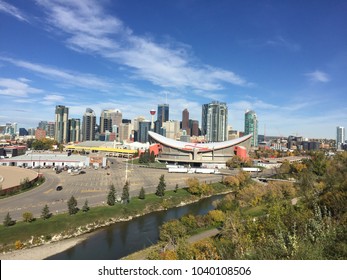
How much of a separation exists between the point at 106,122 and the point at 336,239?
98.3 m

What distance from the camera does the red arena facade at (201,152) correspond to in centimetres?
3975

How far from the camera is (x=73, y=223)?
13547 mm

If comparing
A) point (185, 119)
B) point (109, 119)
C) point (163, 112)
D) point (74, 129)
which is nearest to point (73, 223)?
point (74, 129)

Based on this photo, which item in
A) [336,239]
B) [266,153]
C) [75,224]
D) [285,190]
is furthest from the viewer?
[266,153]

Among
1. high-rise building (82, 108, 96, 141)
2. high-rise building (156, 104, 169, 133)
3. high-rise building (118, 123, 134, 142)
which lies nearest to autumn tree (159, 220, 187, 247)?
high-rise building (82, 108, 96, 141)

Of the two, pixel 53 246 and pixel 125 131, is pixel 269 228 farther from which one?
pixel 125 131

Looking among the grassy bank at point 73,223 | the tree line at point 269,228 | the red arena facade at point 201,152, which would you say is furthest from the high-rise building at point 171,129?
the grassy bank at point 73,223

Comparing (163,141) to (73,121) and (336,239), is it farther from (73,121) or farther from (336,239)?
(73,121)

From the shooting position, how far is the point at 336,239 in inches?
190

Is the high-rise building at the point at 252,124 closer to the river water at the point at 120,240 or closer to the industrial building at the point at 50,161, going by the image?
the industrial building at the point at 50,161

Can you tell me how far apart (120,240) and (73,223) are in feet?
8.24

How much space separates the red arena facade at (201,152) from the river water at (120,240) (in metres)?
22.8

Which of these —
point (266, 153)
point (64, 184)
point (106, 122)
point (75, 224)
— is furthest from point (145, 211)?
point (106, 122)

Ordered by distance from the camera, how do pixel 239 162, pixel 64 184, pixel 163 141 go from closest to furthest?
pixel 64 184, pixel 239 162, pixel 163 141
